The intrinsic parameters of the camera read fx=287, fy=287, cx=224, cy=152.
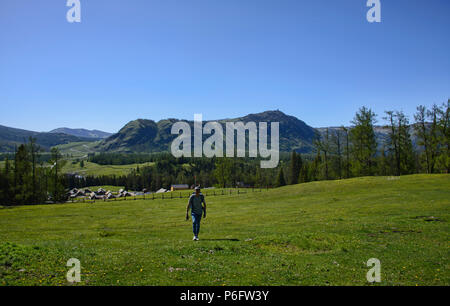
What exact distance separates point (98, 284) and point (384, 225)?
24.6 m

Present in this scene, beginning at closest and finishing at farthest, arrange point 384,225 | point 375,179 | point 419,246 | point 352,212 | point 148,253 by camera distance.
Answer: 1. point 148,253
2. point 419,246
3. point 384,225
4. point 352,212
5. point 375,179

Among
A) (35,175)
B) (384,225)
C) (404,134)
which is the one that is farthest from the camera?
(35,175)

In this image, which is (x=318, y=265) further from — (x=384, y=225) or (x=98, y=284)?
(x=384, y=225)

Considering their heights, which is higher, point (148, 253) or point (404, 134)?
point (404, 134)

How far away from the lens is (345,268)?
14.4 meters

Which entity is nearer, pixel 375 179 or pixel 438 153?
pixel 375 179

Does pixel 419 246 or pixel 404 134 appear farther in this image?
pixel 404 134

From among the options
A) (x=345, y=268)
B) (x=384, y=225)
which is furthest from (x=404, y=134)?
(x=345, y=268)

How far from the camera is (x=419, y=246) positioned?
61.5ft

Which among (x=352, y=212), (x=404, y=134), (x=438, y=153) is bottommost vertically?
(x=352, y=212)
